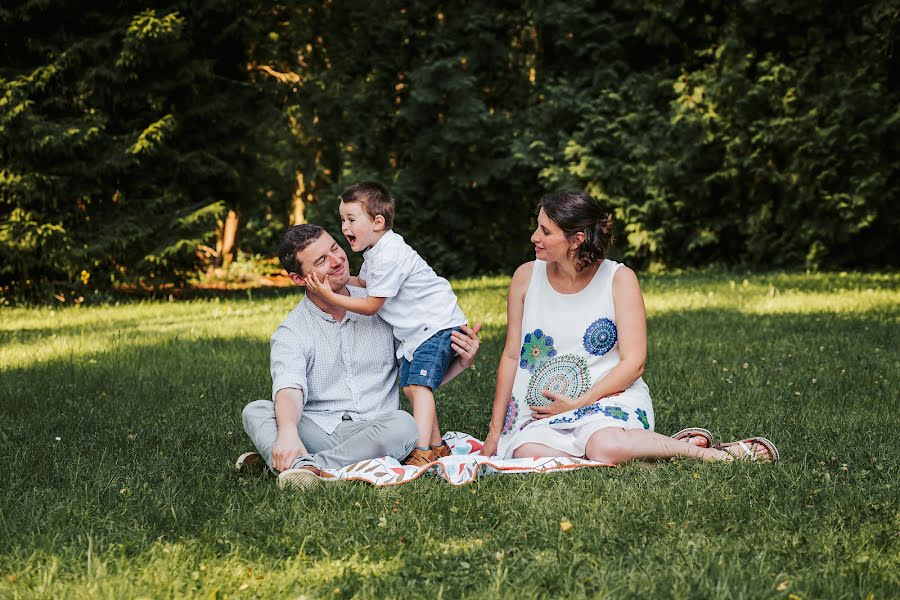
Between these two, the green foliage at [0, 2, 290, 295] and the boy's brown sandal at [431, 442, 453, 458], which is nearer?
the boy's brown sandal at [431, 442, 453, 458]

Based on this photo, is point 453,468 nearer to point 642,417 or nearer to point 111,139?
point 642,417

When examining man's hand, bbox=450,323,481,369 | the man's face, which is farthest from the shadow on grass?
the man's face

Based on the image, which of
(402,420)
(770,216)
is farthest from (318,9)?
(402,420)

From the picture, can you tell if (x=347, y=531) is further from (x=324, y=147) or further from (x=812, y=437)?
(x=324, y=147)

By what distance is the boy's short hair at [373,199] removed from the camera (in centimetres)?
427

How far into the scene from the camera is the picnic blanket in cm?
364

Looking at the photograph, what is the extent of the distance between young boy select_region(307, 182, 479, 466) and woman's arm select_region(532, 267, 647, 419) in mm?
495

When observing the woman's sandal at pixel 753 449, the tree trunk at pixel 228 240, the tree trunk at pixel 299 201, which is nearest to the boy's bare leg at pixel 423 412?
the woman's sandal at pixel 753 449

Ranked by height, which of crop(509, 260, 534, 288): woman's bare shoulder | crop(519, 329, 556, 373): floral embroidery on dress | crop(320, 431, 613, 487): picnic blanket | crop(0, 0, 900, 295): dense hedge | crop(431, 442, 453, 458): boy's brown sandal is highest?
crop(0, 0, 900, 295): dense hedge

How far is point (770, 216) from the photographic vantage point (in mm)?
14906

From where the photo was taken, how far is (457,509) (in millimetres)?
3270

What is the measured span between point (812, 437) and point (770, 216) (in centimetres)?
1131

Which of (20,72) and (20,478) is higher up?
(20,72)

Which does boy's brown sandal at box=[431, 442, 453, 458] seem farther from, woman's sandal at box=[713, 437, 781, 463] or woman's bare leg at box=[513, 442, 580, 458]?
woman's sandal at box=[713, 437, 781, 463]
